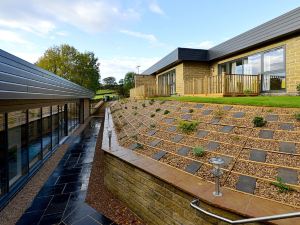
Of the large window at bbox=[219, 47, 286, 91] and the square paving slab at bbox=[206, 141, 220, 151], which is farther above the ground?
the large window at bbox=[219, 47, 286, 91]

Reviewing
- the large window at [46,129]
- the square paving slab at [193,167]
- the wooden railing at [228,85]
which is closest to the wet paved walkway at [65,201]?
the large window at [46,129]

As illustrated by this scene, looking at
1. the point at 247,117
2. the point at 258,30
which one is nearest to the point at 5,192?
the point at 247,117

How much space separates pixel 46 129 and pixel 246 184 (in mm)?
8401

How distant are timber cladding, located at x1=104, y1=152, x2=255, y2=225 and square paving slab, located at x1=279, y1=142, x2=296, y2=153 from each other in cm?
182

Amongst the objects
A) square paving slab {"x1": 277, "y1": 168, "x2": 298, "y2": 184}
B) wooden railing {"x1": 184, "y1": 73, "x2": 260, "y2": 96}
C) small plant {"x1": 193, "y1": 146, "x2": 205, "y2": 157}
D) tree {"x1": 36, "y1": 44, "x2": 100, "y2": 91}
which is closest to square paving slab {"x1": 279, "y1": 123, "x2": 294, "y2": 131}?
square paving slab {"x1": 277, "y1": 168, "x2": 298, "y2": 184}

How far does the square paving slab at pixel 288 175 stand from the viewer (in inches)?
128

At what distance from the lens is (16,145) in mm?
6113

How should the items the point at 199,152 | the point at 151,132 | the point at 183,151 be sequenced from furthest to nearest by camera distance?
the point at 151,132 < the point at 183,151 < the point at 199,152

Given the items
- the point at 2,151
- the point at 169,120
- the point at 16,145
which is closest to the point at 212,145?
the point at 169,120

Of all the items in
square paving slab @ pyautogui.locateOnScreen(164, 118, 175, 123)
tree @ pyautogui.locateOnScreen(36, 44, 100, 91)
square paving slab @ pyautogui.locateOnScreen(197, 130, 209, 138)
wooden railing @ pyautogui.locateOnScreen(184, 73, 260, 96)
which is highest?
tree @ pyautogui.locateOnScreen(36, 44, 100, 91)

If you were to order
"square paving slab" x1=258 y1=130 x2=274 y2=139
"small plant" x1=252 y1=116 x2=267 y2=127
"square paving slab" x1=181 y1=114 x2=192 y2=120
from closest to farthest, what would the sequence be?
1. "square paving slab" x1=258 y1=130 x2=274 y2=139
2. "small plant" x1=252 y1=116 x2=267 y2=127
3. "square paving slab" x1=181 y1=114 x2=192 y2=120

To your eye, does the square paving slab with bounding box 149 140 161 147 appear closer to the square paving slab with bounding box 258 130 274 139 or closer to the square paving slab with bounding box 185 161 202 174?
the square paving slab with bounding box 185 161 202 174

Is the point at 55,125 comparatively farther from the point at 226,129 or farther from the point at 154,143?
the point at 226,129

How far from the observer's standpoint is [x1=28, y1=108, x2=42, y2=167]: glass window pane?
719cm
